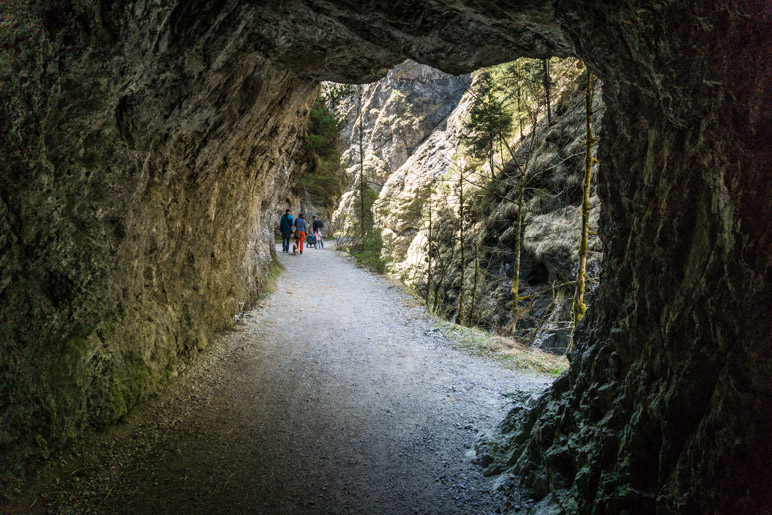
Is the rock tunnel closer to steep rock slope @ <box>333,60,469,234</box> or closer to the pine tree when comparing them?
the pine tree

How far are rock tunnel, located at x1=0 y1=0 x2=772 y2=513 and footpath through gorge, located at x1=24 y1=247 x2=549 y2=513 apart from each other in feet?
1.41

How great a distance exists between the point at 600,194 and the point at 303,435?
4.04 meters

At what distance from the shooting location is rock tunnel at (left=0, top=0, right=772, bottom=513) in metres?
2.03

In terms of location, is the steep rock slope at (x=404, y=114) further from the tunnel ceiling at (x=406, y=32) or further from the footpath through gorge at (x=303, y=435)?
the tunnel ceiling at (x=406, y=32)

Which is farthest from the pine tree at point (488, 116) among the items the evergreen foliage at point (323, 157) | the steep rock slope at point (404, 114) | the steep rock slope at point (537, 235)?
the steep rock slope at point (404, 114)

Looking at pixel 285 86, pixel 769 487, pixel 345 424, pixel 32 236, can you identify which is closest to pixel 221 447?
pixel 345 424

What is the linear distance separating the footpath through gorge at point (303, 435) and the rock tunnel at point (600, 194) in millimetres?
431

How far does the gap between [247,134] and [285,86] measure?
1.08m

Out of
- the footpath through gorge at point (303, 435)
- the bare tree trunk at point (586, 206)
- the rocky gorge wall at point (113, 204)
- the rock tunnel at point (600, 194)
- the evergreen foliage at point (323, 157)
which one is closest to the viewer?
the rock tunnel at point (600, 194)

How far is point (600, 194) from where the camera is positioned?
3.53 meters

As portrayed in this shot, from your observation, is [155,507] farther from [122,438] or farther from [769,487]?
[769,487]

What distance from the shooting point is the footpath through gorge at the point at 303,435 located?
3529 millimetres

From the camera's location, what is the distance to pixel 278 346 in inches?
293

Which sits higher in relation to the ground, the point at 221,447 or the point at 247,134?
the point at 247,134
